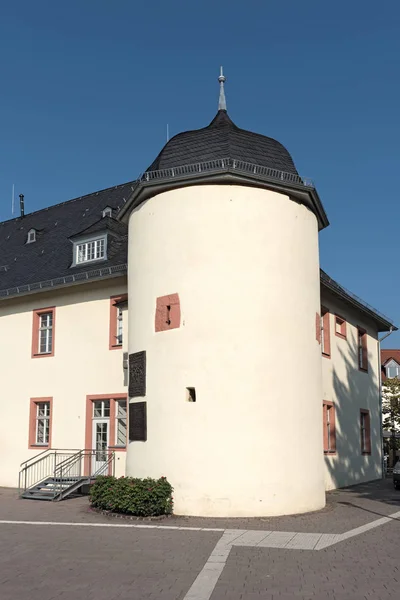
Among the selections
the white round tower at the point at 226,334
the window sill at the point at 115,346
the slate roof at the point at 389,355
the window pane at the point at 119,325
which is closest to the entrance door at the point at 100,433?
the window sill at the point at 115,346

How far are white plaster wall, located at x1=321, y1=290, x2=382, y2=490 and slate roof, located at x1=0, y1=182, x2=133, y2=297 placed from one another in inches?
276

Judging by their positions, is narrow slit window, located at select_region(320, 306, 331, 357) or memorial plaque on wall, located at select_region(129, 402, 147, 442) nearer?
memorial plaque on wall, located at select_region(129, 402, 147, 442)

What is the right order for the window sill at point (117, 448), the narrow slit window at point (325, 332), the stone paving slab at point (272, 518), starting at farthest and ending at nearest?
1. the narrow slit window at point (325, 332)
2. the window sill at point (117, 448)
3. the stone paving slab at point (272, 518)

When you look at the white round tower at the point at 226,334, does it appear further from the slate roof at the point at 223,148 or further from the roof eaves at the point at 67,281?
the roof eaves at the point at 67,281

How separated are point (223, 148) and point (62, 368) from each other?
864 centimetres

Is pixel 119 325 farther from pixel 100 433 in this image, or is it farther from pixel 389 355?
pixel 389 355

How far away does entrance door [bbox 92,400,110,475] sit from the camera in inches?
770

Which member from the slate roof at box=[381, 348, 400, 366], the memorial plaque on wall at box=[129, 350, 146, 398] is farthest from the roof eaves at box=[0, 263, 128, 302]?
the slate roof at box=[381, 348, 400, 366]

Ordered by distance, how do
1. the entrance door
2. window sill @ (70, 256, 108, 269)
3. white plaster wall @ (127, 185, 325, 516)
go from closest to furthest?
1. white plaster wall @ (127, 185, 325, 516)
2. the entrance door
3. window sill @ (70, 256, 108, 269)

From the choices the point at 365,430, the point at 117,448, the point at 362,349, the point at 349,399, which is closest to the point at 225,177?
the point at 117,448

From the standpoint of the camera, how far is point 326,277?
22.7m

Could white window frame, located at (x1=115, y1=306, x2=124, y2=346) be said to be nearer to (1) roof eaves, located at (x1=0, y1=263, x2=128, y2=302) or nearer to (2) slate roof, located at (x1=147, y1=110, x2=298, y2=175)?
(1) roof eaves, located at (x1=0, y1=263, x2=128, y2=302)

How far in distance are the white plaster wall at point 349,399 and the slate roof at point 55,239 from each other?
702cm

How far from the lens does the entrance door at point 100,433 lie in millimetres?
19562
